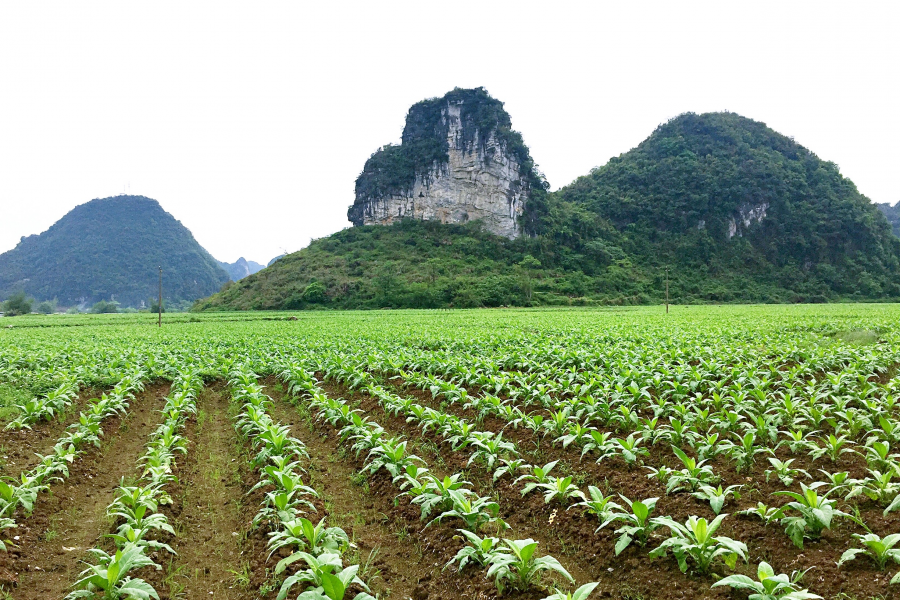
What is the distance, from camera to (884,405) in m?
7.07

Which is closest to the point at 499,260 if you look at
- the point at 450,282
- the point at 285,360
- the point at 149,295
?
the point at 450,282

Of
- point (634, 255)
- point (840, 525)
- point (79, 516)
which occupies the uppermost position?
point (634, 255)

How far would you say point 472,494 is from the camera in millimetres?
5031

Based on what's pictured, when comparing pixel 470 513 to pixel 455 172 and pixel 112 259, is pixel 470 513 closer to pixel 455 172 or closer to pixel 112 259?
pixel 455 172

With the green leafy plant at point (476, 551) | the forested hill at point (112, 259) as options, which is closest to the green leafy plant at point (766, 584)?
the green leafy plant at point (476, 551)

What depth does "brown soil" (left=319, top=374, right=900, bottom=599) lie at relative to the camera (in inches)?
140

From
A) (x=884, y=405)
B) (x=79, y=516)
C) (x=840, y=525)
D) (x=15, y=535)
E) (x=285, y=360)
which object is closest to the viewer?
(x=840, y=525)

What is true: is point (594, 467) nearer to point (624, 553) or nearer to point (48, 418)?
point (624, 553)

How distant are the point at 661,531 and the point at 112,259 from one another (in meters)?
148

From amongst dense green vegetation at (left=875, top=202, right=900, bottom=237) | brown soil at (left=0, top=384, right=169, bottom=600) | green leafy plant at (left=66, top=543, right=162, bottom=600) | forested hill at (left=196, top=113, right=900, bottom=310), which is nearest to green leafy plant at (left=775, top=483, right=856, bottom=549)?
green leafy plant at (left=66, top=543, right=162, bottom=600)

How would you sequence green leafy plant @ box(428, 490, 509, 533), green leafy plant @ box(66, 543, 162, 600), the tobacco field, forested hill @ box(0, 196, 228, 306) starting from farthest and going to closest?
forested hill @ box(0, 196, 228, 306) < green leafy plant @ box(428, 490, 509, 533) < the tobacco field < green leafy plant @ box(66, 543, 162, 600)

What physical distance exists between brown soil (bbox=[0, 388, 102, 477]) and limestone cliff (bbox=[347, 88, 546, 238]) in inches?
3483

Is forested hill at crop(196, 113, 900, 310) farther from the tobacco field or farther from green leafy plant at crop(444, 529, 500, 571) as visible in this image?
green leafy plant at crop(444, 529, 500, 571)

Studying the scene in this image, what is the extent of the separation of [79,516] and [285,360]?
935cm
